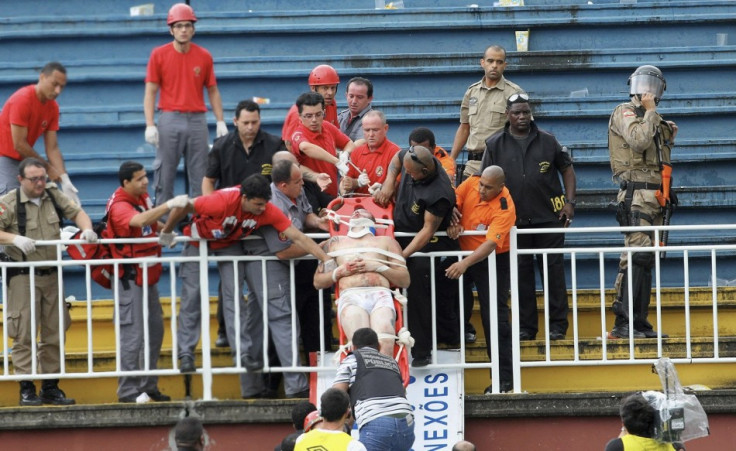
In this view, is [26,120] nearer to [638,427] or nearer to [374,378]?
[374,378]

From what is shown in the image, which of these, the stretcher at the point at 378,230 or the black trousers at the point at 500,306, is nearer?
the stretcher at the point at 378,230

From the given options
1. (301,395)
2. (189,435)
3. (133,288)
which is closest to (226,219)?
(133,288)

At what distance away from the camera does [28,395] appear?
9906 mm

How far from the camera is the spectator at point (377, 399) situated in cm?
853

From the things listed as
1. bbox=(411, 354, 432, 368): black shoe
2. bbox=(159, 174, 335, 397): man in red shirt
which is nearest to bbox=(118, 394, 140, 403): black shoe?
bbox=(159, 174, 335, 397): man in red shirt

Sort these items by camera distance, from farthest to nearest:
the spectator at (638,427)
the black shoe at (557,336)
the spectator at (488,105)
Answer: the spectator at (488,105) < the black shoe at (557,336) < the spectator at (638,427)

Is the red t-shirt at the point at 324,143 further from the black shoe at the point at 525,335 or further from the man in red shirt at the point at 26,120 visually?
the black shoe at the point at 525,335

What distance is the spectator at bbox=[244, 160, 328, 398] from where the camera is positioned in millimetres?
9797

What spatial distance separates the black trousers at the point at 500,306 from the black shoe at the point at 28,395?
332cm

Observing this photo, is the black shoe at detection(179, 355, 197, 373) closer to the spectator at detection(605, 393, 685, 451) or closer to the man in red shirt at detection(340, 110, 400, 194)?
the man in red shirt at detection(340, 110, 400, 194)

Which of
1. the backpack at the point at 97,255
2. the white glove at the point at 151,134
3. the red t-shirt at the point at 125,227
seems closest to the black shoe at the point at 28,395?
the backpack at the point at 97,255

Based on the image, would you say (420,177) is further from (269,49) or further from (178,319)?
(269,49)

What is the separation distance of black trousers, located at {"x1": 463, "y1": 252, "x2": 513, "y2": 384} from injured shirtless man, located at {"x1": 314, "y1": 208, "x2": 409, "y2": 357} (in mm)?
715

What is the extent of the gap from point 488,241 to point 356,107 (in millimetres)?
2132
